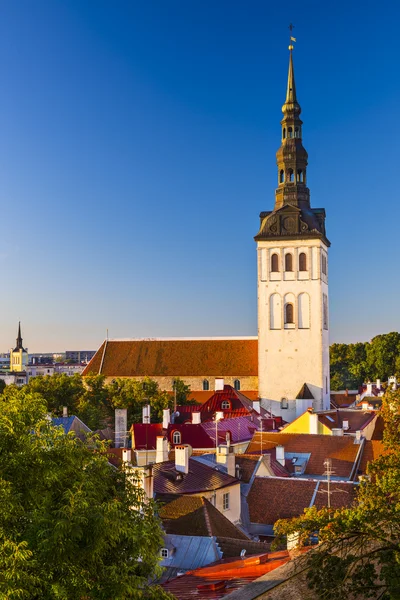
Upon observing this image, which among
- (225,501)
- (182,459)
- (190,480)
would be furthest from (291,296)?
(190,480)

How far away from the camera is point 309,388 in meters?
69.5

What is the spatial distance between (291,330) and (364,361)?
153 ft

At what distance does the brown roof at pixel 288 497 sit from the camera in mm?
30672

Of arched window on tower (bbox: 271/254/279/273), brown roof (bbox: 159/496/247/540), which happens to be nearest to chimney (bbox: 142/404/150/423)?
arched window on tower (bbox: 271/254/279/273)

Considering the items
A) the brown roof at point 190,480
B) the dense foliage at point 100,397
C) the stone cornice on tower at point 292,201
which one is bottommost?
the brown roof at point 190,480

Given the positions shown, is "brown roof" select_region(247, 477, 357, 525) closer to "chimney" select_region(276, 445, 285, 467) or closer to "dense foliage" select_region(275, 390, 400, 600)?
"chimney" select_region(276, 445, 285, 467)

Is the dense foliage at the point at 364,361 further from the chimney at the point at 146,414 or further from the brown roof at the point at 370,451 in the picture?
the brown roof at the point at 370,451

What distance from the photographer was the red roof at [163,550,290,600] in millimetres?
17906

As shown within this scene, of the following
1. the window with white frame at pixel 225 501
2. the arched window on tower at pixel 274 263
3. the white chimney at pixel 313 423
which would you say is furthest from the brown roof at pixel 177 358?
the window with white frame at pixel 225 501

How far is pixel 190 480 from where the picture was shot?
30031mm

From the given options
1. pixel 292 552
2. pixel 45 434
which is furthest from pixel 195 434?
pixel 45 434

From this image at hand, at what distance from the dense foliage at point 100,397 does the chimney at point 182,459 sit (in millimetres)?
29418

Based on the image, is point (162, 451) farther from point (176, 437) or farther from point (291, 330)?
point (291, 330)

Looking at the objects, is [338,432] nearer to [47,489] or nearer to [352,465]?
[352,465]
